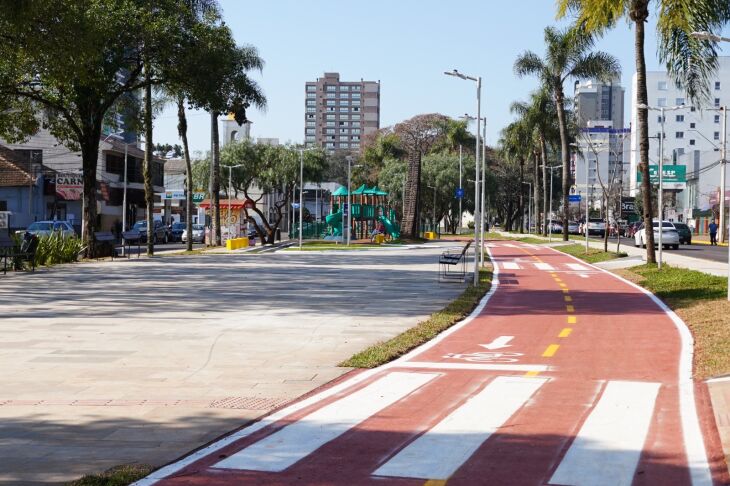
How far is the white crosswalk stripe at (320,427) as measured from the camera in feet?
23.3

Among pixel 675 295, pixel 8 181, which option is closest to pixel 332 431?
pixel 675 295

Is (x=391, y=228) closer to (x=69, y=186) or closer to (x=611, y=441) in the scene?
(x=69, y=186)

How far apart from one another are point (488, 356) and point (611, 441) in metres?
5.08

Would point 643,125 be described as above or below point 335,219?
above

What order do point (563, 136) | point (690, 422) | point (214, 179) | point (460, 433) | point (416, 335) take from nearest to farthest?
point (460, 433) < point (690, 422) < point (416, 335) < point (214, 179) < point (563, 136)

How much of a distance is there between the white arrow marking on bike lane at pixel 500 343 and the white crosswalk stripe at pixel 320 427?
291 centimetres

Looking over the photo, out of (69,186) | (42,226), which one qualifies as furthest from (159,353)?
(69,186)

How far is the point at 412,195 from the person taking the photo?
71.9 metres

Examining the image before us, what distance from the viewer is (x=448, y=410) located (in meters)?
9.10

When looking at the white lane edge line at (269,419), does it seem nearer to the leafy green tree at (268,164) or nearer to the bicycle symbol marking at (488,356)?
the bicycle symbol marking at (488,356)

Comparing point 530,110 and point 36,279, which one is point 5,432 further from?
point 530,110

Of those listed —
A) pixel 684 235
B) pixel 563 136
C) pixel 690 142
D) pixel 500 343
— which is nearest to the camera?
pixel 500 343

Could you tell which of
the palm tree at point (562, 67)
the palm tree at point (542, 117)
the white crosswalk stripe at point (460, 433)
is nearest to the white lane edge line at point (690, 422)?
the white crosswalk stripe at point (460, 433)

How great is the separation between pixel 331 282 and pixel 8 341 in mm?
14124
